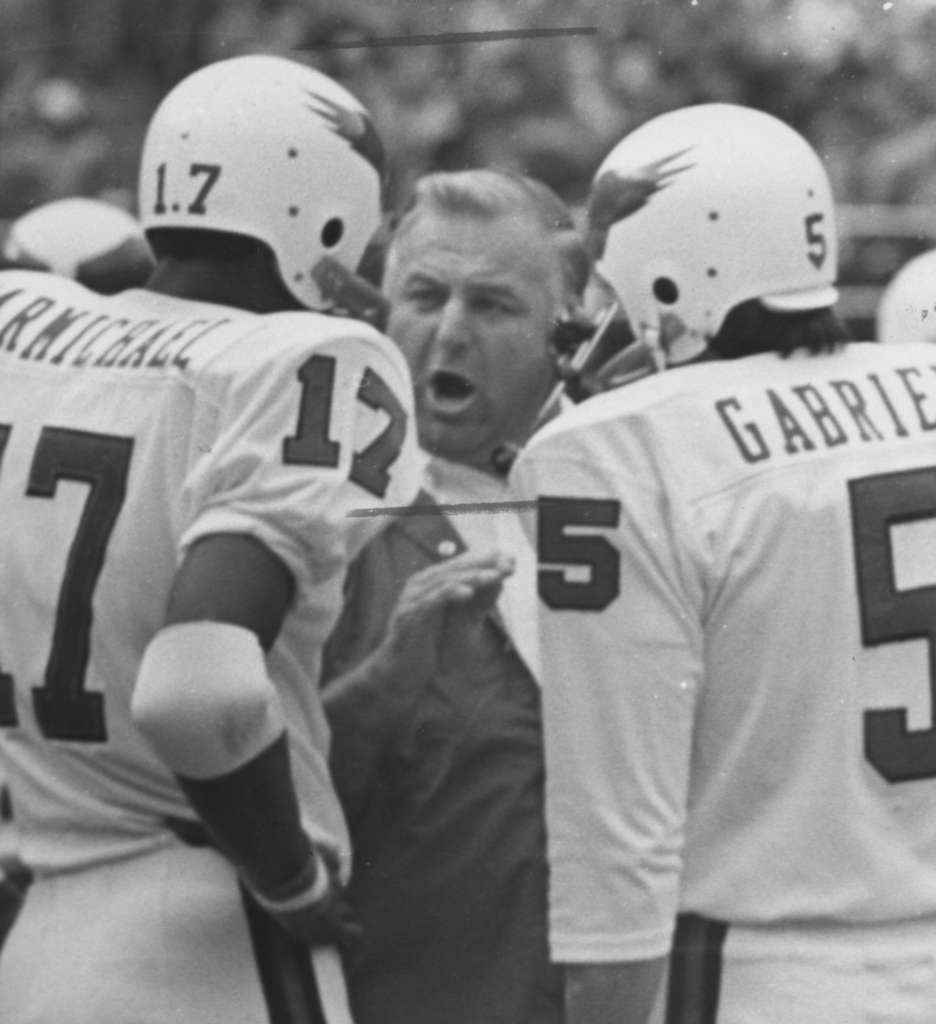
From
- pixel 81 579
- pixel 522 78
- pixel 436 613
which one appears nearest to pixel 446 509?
pixel 436 613

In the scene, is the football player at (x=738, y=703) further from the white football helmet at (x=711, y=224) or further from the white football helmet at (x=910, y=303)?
the white football helmet at (x=910, y=303)

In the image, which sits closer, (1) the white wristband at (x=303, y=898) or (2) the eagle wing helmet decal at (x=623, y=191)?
(1) the white wristband at (x=303, y=898)

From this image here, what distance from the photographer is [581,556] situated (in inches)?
90.4

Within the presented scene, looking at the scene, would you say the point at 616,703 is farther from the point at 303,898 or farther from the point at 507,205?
the point at 507,205

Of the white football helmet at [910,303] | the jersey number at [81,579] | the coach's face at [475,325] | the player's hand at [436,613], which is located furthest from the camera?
the white football helmet at [910,303]

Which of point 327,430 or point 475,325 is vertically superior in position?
point 327,430

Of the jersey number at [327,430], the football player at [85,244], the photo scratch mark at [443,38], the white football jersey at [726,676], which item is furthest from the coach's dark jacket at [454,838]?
the football player at [85,244]

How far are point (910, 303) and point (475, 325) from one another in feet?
5.38

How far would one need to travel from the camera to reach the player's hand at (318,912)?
91.6 inches

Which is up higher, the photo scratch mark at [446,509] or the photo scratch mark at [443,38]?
the photo scratch mark at [443,38]

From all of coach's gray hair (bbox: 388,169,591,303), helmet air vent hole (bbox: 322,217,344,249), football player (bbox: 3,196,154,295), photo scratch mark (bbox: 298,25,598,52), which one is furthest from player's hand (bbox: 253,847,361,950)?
football player (bbox: 3,196,154,295)

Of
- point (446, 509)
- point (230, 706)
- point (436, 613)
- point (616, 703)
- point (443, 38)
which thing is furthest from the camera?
point (443, 38)

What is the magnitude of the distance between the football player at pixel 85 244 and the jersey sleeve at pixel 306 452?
1.64 meters

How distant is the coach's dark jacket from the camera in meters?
2.75
